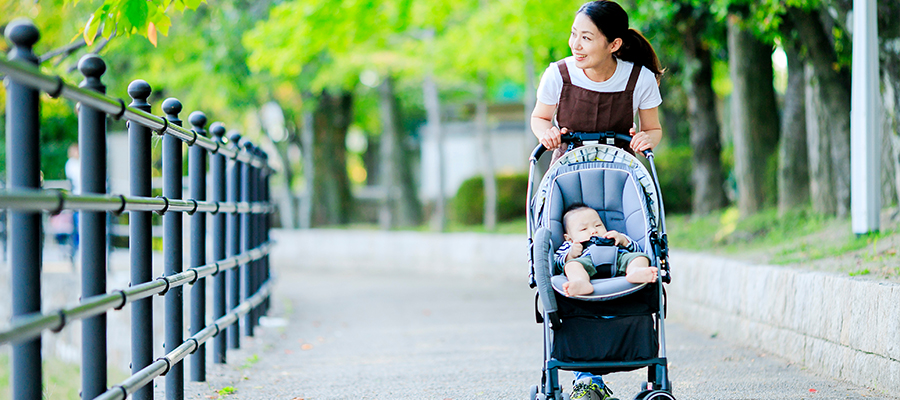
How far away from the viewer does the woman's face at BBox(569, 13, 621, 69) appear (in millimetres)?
4168

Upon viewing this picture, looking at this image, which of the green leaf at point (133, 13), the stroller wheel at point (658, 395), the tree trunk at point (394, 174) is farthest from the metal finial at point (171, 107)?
the tree trunk at point (394, 174)

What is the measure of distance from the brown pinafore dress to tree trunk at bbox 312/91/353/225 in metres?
20.5

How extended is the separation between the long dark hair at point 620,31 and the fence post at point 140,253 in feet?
7.08

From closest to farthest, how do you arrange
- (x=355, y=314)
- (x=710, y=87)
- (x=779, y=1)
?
(x=779, y=1) < (x=355, y=314) < (x=710, y=87)

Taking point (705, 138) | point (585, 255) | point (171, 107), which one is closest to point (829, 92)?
point (705, 138)

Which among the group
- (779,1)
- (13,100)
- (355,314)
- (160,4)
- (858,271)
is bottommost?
(355,314)

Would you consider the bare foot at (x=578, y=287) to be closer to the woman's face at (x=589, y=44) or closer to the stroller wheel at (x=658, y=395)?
the stroller wheel at (x=658, y=395)

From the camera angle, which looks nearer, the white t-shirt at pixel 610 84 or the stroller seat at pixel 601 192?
the stroller seat at pixel 601 192

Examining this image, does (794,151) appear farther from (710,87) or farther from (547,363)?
(547,363)

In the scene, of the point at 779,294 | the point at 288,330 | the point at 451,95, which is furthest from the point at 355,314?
the point at 451,95

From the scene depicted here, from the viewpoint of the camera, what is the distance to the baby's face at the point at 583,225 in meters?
4.06

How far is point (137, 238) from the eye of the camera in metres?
3.94

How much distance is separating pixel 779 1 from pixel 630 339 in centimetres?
570

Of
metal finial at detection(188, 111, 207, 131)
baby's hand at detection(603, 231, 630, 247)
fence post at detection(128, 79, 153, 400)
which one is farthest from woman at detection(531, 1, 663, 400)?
metal finial at detection(188, 111, 207, 131)
